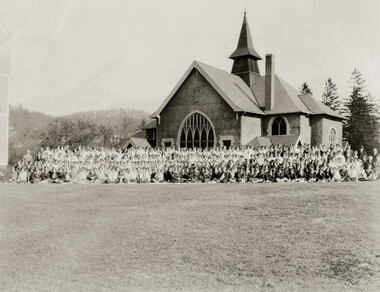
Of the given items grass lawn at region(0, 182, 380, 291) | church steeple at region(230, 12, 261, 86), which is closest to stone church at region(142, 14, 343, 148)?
church steeple at region(230, 12, 261, 86)

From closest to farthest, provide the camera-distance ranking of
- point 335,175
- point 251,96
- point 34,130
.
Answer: point 335,175 < point 251,96 < point 34,130

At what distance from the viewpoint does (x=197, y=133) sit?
3616 centimetres

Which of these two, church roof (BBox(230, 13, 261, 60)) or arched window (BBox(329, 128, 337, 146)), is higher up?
church roof (BBox(230, 13, 261, 60))

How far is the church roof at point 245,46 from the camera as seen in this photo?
42719 millimetres

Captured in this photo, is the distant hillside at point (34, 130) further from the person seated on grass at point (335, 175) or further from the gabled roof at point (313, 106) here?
the person seated on grass at point (335, 175)

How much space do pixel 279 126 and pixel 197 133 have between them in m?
6.33

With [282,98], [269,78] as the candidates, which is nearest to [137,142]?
[269,78]

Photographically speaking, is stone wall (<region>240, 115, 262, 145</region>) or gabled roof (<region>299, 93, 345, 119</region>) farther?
gabled roof (<region>299, 93, 345, 119</region>)

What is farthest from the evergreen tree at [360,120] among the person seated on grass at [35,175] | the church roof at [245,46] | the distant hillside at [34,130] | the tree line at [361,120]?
the person seated on grass at [35,175]

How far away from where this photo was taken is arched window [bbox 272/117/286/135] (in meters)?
35.7

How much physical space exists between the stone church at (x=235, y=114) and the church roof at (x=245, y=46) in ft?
15.3

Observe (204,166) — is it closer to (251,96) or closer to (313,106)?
(251,96)

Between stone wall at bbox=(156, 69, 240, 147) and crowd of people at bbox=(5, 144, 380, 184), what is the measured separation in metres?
6.78

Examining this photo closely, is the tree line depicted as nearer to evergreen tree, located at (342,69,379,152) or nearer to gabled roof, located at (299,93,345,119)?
evergreen tree, located at (342,69,379,152)
